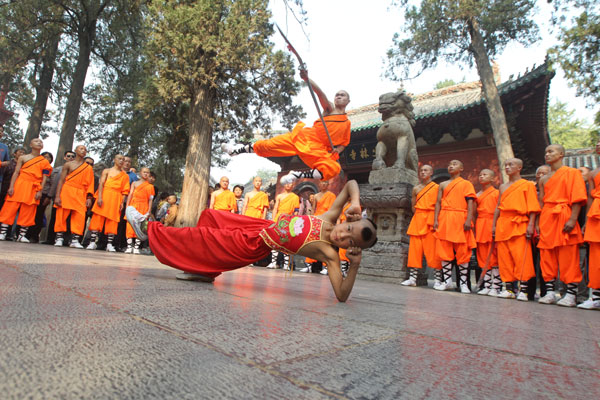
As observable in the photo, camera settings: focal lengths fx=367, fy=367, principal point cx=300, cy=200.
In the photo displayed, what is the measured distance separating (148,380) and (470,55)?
11922 mm

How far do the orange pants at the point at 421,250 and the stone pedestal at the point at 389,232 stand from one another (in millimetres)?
162

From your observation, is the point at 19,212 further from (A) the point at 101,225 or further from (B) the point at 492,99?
(B) the point at 492,99

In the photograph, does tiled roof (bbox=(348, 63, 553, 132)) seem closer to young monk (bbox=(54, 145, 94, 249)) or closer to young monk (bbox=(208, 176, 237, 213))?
young monk (bbox=(208, 176, 237, 213))

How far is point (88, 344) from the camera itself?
0.92 meters

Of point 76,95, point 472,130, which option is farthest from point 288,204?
point 76,95

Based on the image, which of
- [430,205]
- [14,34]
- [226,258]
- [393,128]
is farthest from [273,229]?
[14,34]

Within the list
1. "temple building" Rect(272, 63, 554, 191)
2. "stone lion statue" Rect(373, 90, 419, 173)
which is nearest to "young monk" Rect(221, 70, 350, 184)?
"stone lion statue" Rect(373, 90, 419, 173)

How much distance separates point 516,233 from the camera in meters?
4.49

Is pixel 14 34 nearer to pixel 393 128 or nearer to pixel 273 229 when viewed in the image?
pixel 393 128

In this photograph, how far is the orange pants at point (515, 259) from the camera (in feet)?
14.3

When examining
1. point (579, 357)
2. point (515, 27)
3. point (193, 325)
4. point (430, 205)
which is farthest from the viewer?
point (515, 27)

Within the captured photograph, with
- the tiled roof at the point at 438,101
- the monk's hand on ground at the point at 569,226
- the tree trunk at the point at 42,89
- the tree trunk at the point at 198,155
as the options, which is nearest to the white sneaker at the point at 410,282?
the monk's hand on ground at the point at 569,226

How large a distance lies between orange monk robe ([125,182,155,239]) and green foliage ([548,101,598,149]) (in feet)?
95.1

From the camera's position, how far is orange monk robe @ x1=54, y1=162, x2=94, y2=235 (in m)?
6.26
